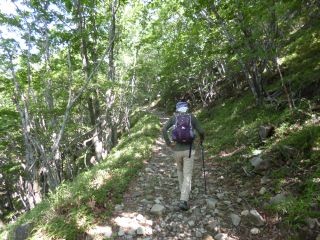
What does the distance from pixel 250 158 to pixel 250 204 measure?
8.91ft

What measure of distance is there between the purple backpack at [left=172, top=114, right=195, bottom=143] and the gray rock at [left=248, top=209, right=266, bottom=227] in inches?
78.1

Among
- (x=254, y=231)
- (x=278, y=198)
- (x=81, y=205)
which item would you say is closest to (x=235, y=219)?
(x=254, y=231)

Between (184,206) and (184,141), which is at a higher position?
(184,141)

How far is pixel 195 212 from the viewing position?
6.65 metres

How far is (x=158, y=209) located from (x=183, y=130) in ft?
6.17

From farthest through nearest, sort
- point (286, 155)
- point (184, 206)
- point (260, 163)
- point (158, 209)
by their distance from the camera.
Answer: point (260, 163) → point (286, 155) → point (158, 209) → point (184, 206)

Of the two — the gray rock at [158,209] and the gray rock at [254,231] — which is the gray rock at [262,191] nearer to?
the gray rock at [254,231]

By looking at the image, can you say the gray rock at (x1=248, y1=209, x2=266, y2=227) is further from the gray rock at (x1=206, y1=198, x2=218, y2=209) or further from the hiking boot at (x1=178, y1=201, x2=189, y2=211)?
the hiking boot at (x1=178, y1=201, x2=189, y2=211)

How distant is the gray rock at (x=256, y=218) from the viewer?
5895 millimetres

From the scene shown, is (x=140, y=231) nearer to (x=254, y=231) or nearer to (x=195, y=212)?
(x=195, y=212)

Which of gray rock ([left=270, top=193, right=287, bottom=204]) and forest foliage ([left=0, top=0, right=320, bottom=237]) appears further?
forest foliage ([left=0, top=0, right=320, bottom=237])

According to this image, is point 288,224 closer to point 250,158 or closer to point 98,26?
point 250,158

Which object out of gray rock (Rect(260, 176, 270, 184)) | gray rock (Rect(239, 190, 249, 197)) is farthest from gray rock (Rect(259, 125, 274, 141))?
gray rock (Rect(239, 190, 249, 197))

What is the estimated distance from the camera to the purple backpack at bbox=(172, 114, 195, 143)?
669cm
